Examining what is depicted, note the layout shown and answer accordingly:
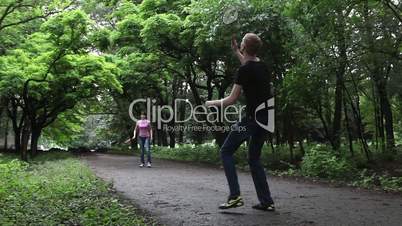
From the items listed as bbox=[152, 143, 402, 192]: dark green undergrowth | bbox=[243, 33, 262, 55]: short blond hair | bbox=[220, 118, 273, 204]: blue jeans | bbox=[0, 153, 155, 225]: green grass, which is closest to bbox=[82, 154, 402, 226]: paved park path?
bbox=[220, 118, 273, 204]: blue jeans

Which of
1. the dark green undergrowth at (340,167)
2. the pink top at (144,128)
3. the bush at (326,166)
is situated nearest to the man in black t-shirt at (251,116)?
the dark green undergrowth at (340,167)

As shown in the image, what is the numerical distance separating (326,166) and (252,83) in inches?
241

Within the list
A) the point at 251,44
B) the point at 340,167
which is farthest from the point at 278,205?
the point at 340,167

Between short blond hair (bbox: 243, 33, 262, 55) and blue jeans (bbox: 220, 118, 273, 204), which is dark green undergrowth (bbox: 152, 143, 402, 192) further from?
short blond hair (bbox: 243, 33, 262, 55)

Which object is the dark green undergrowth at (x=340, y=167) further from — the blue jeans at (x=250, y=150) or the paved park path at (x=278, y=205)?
the blue jeans at (x=250, y=150)

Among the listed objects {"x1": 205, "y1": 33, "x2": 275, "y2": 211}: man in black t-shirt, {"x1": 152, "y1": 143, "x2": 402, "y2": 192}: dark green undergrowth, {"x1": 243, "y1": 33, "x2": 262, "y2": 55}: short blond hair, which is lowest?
{"x1": 152, "y1": 143, "x2": 402, "y2": 192}: dark green undergrowth

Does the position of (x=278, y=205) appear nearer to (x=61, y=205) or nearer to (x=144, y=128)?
(x=61, y=205)

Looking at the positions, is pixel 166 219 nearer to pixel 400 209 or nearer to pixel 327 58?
pixel 400 209

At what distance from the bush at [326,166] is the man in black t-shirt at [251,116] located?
5490 millimetres

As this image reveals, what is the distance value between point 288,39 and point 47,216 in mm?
10352

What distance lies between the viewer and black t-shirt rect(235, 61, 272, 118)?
5.71 m

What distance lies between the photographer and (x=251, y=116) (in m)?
5.72

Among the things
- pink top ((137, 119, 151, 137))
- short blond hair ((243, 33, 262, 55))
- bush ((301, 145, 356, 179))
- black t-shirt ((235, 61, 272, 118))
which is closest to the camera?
black t-shirt ((235, 61, 272, 118))

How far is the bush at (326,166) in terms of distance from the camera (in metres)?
10.9
